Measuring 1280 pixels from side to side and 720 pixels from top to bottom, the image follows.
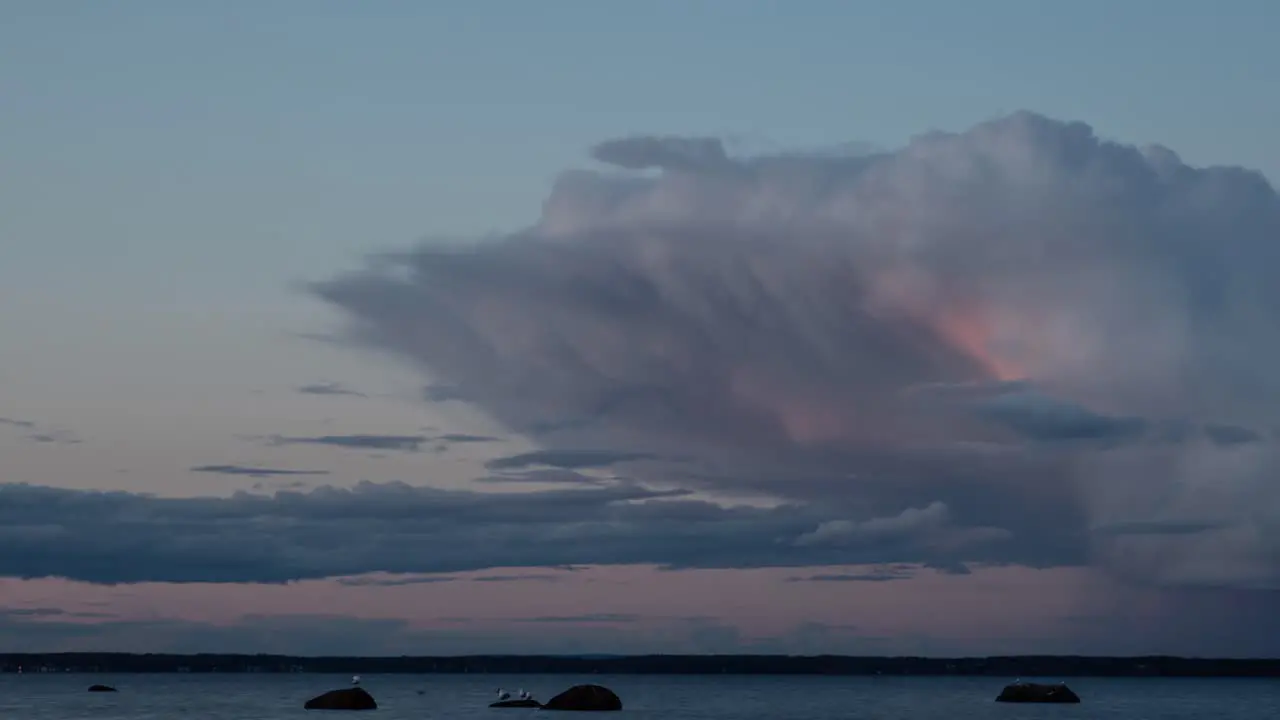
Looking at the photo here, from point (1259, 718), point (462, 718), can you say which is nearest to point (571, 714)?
point (462, 718)

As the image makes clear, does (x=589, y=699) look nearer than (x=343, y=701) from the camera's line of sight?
Yes

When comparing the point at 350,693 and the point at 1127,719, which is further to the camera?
the point at 1127,719

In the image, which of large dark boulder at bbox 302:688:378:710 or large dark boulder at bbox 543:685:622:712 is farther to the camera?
large dark boulder at bbox 302:688:378:710

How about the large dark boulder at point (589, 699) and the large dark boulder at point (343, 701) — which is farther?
the large dark boulder at point (343, 701)

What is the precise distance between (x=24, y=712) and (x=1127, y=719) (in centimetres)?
12844

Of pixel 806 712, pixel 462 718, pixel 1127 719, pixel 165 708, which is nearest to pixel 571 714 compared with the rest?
pixel 462 718

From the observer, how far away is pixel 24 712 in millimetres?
173500

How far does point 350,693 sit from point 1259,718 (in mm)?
113153

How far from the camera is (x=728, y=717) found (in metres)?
178

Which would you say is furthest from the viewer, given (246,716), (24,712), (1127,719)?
(1127,719)

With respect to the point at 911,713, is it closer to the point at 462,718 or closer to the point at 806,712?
the point at 806,712

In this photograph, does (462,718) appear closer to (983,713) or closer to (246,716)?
(246,716)

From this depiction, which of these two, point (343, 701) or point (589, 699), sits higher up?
point (589, 699)

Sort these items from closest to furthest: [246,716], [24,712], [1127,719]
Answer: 1. [246,716]
2. [24,712]
3. [1127,719]
